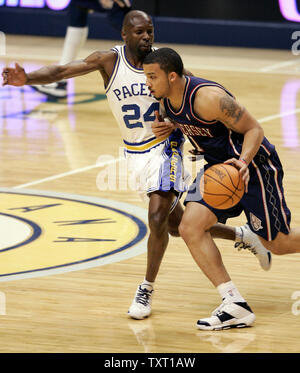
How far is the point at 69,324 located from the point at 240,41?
12.4 metres

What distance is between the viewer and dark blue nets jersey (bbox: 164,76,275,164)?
16.2 ft

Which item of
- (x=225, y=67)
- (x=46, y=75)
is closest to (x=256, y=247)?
(x=46, y=75)

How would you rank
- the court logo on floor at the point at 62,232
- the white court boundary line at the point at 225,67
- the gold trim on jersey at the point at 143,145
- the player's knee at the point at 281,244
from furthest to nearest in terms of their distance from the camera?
the white court boundary line at the point at 225,67
the court logo on floor at the point at 62,232
the gold trim on jersey at the point at 143,145
the player's knee at the point at 281,244

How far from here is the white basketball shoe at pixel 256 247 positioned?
5.73 m

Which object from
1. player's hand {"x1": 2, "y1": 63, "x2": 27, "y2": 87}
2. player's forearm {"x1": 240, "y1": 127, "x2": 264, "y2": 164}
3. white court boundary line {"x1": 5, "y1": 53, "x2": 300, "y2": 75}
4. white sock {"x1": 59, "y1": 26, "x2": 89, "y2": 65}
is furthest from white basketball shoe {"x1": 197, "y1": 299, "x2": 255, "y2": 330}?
white court boundary line {"x1": 5, "y1": 53, "x2": 300, "y2": 75}

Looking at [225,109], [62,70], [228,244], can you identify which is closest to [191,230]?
[225,109]

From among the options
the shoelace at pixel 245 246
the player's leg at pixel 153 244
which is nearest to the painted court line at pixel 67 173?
the shoelace at pixel 245 246

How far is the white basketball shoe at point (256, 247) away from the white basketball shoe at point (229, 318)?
2.82 feet

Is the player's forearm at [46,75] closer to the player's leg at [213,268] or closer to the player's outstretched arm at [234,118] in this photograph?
the player's outstretched arm at [234,118]

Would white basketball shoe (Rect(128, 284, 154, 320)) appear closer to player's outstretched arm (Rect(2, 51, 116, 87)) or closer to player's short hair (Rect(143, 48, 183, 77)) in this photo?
player's short hair (Rect(143, 48, 183, 77))

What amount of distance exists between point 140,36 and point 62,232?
1.74 m

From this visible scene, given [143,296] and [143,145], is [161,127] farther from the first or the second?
[143,296]
